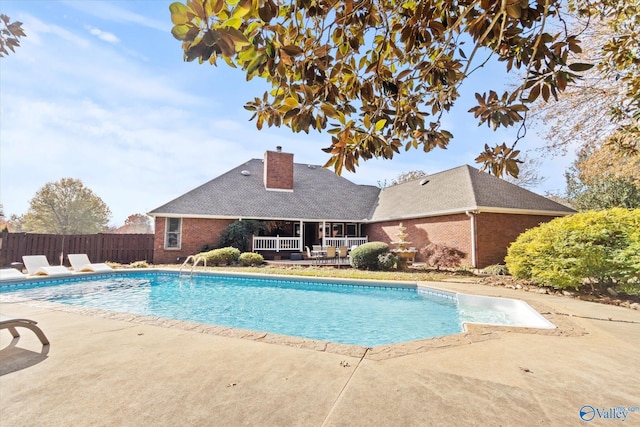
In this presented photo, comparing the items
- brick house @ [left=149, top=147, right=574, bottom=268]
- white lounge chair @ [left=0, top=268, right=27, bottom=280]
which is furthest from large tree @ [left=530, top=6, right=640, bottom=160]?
white lounge chair @ [left=0, top=268, right=27, bottom=280]

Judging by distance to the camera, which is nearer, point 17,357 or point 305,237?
point 17,357

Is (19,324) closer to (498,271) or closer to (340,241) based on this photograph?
(498,271)

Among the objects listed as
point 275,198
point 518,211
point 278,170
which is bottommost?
→ point 518,211

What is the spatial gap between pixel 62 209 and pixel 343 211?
112 ft

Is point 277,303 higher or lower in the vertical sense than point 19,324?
lower

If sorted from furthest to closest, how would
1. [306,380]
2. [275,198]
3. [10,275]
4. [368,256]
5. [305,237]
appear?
[305,237] < [275,198] < [368,256] < [10,275] < [306,380]

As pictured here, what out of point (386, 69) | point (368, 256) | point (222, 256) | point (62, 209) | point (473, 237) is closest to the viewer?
point (386, 69)

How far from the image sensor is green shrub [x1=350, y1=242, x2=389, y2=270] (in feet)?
46.5

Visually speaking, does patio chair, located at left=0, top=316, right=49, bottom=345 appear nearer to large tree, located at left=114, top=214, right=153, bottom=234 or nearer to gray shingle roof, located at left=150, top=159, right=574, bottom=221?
gray shingle roof, located at left=150, top=159, right=574, bottom=221

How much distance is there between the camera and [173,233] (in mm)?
17938

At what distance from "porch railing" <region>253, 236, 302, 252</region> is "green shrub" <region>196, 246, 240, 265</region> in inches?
99.5

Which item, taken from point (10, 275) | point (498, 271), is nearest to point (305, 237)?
point (498, 271)

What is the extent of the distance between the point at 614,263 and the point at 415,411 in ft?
26.9

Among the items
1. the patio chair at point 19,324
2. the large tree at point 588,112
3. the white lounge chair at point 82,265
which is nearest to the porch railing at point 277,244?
the white lounge chair at point 82,265
